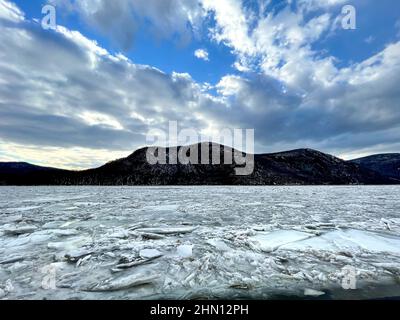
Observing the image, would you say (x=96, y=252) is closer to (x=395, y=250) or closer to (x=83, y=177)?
(x=395, y=250)

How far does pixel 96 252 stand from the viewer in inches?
202

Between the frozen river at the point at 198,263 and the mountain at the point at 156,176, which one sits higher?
the mountain at the point at 156,176

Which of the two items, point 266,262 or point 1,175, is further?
point 1,175

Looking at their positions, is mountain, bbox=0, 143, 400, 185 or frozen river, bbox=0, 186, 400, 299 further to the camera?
mountain, bbox=0, 143, 400, 185

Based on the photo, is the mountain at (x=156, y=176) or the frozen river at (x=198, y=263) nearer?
the frozen river at (x=198, y=263)

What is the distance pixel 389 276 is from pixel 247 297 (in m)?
2.59

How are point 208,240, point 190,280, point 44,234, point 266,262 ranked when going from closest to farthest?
point 190,280
point 266,262
point 208,240
point 44,234

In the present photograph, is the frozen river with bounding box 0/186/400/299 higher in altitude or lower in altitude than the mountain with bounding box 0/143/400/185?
lower

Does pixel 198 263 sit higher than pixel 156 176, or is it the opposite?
pixel 156 176

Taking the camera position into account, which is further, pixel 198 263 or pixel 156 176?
pixel 156 176
